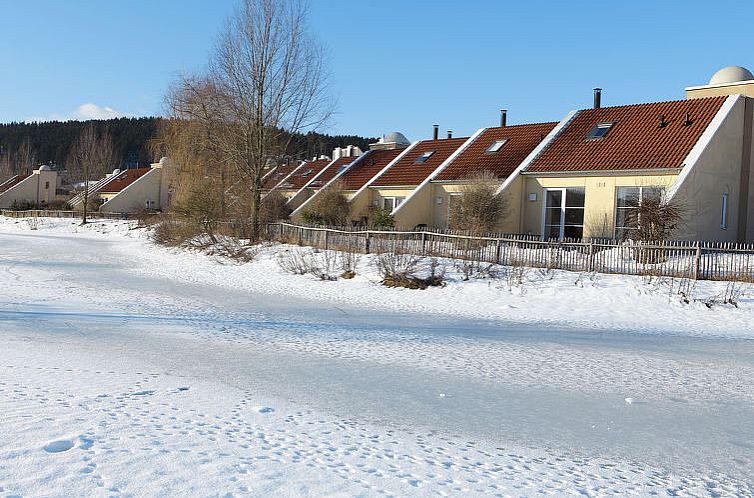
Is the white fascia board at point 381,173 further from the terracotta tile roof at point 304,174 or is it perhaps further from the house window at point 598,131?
the house window at point 598,131

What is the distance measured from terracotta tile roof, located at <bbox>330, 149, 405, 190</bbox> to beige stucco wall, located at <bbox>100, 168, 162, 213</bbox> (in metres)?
27.1

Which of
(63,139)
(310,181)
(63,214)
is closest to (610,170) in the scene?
(310,181)

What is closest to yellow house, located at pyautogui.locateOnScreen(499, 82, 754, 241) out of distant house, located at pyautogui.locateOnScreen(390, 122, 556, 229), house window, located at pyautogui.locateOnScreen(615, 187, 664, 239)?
house window, located at pyautogui.locateOnScreen(615, 187, 664, 239)

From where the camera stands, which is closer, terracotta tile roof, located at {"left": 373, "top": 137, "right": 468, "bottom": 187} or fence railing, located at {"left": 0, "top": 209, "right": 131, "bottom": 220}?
terracotta tile roof, located at {"left": 373, "top": 137, "right": 468, "bottom": 187}

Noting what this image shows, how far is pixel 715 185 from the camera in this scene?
24.7 meters

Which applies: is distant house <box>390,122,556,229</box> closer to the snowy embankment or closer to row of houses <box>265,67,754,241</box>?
row of houses <box>265,67,754,241</box>

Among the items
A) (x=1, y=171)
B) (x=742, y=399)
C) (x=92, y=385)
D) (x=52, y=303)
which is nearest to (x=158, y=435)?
(x=92, y=385)

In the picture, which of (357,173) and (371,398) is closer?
(371,398)

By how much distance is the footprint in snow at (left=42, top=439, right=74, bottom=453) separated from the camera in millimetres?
4535

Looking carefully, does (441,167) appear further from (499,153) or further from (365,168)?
(365,168)

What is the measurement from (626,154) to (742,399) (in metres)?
20.4

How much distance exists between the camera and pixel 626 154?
26.0 m

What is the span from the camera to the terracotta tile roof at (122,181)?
6555 cm

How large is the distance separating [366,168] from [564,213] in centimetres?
1632
